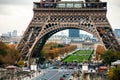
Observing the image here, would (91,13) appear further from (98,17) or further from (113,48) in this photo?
(113,48)

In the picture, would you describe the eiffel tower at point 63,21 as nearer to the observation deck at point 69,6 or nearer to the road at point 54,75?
the observation deck at point 69,6

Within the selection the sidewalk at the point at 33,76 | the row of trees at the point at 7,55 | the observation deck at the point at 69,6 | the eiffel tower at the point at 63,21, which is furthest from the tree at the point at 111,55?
the row of trees at the point at 7,55

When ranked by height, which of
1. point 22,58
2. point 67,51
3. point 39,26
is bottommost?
point 67,51

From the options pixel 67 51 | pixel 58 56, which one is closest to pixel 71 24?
pixel 58 56

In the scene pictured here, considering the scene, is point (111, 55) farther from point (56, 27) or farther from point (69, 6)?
point (69, 6)

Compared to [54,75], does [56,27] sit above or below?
above

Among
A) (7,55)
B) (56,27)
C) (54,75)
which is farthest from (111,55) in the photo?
(7,55)

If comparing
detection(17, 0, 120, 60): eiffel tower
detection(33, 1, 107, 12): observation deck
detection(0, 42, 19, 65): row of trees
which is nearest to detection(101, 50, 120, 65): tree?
detection(17, 0, 120, 60): eiffel tower
